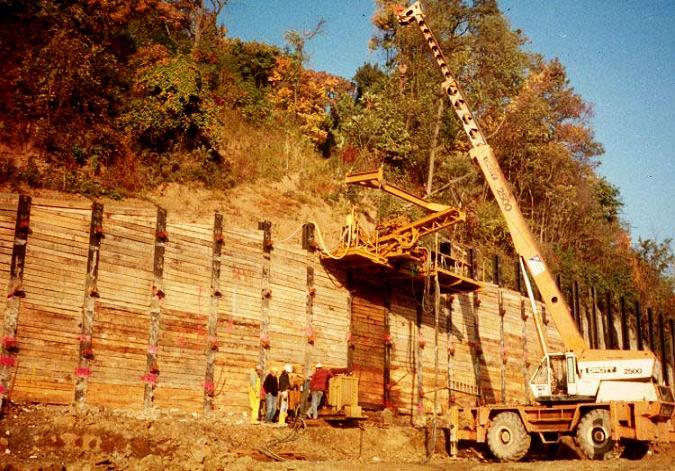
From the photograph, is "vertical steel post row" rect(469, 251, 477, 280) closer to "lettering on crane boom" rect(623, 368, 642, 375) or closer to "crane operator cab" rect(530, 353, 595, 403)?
"crane operator cab" rect(530, 353, 595, 403)

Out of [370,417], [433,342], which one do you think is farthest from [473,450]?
[433,342]

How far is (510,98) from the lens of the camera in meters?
41.4

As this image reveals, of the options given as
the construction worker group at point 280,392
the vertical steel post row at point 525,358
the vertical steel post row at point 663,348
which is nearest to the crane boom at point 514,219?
the construction worker group at point 280,392

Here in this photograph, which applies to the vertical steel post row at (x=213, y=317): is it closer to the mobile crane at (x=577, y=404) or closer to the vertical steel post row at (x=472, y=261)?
the mobile crane at (x=577, y=404)

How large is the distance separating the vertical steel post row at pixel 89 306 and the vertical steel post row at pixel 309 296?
23.2 feet

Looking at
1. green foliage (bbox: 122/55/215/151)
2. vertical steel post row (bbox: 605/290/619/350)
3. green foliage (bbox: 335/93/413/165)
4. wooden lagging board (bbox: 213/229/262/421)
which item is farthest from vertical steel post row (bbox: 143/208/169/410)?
vertical steel post row (bbox: 605/290/619/350)

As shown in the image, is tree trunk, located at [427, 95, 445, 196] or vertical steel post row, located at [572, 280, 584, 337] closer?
vertical steel post row, located at [572, 280, 584, 337]

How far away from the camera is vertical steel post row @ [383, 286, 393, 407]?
933 inches

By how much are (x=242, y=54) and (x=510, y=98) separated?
1667 cm

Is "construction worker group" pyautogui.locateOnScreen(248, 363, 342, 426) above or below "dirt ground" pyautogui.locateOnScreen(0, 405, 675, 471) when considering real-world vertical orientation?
above

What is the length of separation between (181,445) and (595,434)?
10337 millimetres

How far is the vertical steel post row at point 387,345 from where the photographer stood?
2370 centimetres

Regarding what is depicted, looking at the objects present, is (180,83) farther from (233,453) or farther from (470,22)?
A: (470,22)

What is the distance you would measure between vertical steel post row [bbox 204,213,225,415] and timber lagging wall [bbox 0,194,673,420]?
4 cm
